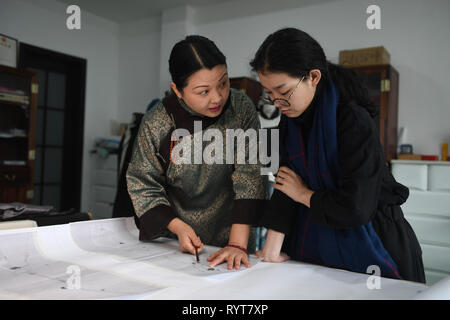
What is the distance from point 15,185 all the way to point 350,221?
3.41m

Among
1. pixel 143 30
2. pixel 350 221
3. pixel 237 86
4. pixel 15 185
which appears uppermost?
pixel 143 30

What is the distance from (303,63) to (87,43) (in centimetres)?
458

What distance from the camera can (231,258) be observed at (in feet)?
2.91

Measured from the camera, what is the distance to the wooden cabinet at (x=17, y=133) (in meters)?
3.35

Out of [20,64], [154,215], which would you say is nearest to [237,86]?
[20,64]

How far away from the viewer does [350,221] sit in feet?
2.64

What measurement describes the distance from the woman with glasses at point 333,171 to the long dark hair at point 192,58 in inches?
6.0

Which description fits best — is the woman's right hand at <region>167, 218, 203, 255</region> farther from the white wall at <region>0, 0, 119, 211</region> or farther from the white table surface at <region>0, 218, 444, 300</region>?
the white wall at <region>0, 0, 119, 211</region>

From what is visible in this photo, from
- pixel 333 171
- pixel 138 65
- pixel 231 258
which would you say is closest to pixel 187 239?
pixel 231 258
